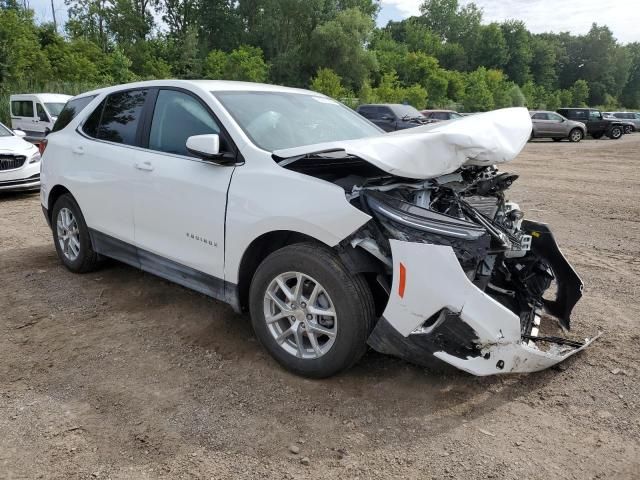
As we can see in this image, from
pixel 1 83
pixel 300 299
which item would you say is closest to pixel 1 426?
pixel 300 299

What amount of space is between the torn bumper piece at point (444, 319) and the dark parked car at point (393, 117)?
17708 mm

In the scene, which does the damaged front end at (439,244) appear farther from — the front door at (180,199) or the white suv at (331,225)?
the front door at (180,199)

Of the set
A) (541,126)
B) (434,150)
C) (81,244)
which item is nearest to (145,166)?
(81,244)

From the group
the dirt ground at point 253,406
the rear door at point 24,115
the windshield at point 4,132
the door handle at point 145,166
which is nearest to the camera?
the dirt ground at point 253,406

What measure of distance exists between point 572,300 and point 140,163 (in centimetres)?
338

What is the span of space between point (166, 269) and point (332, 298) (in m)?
1.60

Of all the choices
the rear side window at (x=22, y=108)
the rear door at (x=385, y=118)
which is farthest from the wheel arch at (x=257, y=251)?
the rear door at (x=385, y=118)

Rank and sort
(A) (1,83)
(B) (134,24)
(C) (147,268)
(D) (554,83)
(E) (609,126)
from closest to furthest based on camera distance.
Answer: (C) (147,268) < (A) (1,83) < (E) (609,126) < (B) (134,24) < (D) (554,83)

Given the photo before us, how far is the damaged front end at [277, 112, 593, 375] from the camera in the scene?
2.66 m

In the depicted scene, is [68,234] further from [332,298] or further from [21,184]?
[21,184]

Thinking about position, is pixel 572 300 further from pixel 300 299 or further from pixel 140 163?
pixel 140 163

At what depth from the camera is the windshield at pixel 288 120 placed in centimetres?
358

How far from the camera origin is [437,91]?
47.8 m

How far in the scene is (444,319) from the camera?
105 inches
